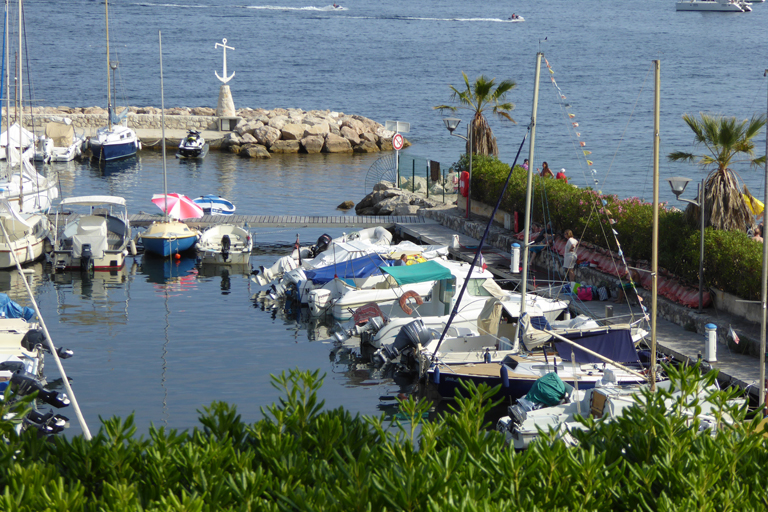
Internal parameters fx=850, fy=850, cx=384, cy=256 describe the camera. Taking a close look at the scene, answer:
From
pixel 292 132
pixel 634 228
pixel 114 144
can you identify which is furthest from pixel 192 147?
pixel 634 228

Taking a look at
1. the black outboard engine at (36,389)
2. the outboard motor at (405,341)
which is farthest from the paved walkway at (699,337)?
the black outboard engine at (36,389)

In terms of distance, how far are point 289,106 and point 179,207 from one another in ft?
187

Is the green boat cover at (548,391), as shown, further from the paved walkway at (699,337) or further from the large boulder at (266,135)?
the large boulder at (266,135)

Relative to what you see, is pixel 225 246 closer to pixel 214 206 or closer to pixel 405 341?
pixel 214 206

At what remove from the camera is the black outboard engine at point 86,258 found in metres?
34.4

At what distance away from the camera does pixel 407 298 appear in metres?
26.6

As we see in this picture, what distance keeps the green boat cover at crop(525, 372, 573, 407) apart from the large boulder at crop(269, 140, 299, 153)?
48673 mm

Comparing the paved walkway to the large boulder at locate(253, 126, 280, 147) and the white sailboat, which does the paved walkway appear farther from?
the large boulder at locate(253, 126, 280, 147)

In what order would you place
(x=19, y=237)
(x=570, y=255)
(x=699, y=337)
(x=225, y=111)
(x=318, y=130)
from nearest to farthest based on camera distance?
(x=699, y=337)
(x=570, y=255)
(x=19, y=237)
(x=318, y=130)
(x=225, y=111)

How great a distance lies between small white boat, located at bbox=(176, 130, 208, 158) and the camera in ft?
201

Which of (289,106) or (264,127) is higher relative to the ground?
(289,106)

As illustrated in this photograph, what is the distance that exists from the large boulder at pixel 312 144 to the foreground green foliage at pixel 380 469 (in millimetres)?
57329

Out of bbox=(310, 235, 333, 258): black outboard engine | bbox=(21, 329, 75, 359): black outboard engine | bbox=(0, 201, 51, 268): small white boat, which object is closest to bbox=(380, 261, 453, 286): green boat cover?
bbox=(310, 235, 333, 258): black outboard engine

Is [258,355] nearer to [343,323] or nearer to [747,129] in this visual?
[343,323]
